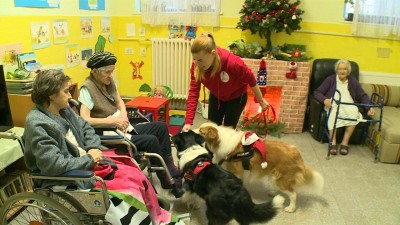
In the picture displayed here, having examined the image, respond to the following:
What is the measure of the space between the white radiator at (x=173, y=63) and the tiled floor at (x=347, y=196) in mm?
1958

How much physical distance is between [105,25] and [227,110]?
8.11 ft

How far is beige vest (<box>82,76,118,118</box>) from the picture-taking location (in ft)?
7.25

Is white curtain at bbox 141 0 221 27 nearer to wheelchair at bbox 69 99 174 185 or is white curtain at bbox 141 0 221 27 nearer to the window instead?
the window

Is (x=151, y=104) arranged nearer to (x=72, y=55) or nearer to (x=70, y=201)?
(x=72, y=55)

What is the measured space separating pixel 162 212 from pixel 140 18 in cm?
326

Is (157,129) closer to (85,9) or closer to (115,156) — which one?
(115,156)

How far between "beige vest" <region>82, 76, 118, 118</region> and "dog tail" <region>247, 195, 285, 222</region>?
122 centimetres

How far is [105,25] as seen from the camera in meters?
4.27

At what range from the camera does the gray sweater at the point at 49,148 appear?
1492 mm

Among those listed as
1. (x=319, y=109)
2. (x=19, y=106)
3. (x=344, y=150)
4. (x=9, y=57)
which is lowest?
(x=344, y=150)

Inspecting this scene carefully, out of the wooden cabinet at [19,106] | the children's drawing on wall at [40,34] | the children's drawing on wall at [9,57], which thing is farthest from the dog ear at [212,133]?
the children's drawing on wall at [40,34]

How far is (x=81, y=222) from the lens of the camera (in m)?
1.57

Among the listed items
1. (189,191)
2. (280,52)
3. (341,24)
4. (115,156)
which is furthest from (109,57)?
(341,24)

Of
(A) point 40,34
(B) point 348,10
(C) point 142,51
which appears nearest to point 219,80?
(A) point 40,34
